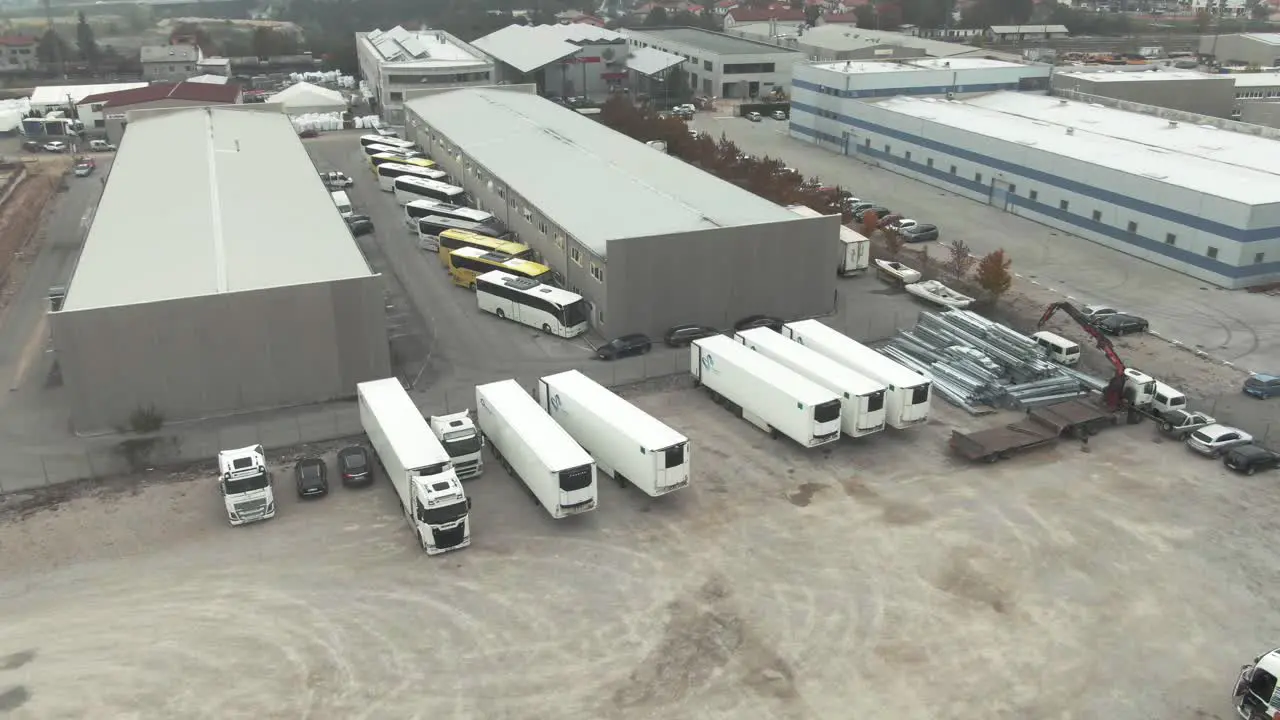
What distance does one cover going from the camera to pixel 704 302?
33.8 m

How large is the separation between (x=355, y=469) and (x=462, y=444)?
274cm

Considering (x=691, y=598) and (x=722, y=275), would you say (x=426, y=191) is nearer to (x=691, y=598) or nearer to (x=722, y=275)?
(x=722, y=275)

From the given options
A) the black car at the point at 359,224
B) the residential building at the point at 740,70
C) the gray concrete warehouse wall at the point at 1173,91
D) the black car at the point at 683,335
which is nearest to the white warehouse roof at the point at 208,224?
the black car at the point at 359,224

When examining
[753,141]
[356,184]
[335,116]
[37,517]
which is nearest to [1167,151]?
[753,141]

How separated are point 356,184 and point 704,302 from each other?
31.5 m

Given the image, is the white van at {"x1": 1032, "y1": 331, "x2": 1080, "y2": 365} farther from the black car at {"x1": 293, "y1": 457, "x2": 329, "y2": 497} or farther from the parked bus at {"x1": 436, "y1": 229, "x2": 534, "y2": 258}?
the black car at {"x1": 293, "y1": 457, "x2": 329, "y2": 497}

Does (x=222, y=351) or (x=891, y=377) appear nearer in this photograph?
(x=891, y=377)

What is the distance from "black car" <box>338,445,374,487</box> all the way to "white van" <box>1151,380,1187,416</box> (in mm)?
21992

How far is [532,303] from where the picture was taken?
3378cm

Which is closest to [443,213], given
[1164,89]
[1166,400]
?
[1166,400]

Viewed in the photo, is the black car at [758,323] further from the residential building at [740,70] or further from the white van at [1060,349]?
the residential building at [740,70]

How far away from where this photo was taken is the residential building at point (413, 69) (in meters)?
80.1

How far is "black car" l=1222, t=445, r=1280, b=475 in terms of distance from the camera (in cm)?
2458

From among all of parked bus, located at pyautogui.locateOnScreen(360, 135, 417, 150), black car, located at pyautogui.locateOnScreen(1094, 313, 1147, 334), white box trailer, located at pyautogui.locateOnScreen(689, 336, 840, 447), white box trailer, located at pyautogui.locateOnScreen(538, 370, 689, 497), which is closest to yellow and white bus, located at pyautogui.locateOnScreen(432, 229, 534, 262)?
white box trailer, located at pyautogui.locateOnScreen(689, 336, 840, 447)
